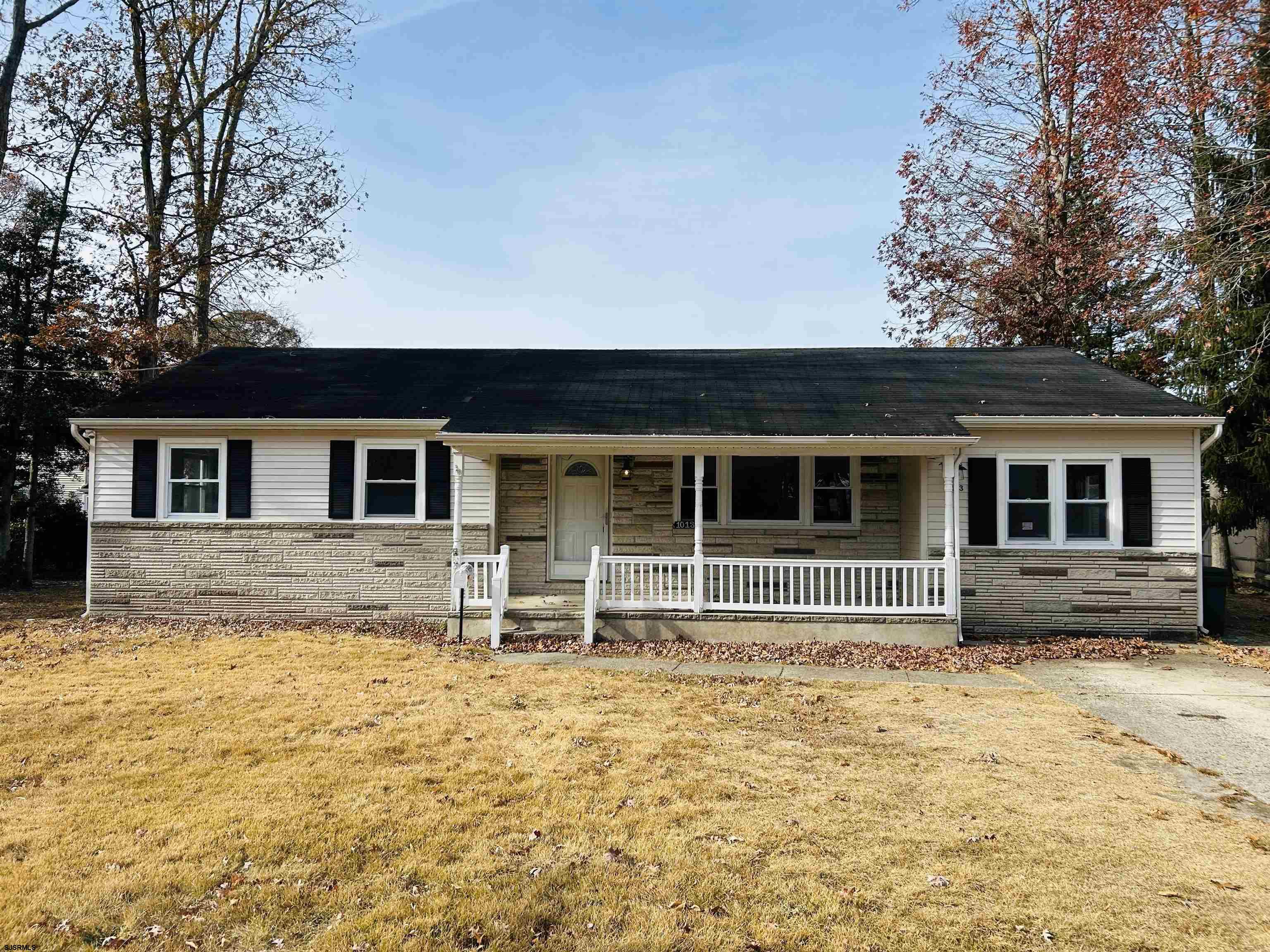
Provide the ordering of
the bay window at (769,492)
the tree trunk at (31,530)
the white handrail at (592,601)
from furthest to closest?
the tree trunk at (31,530)
the bay window at (769,492)
the white handrail at (592,601)

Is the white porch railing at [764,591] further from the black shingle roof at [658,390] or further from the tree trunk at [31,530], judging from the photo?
the tree trunk at [31,530]

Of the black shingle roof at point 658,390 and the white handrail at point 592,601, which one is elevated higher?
the black shingle roof at point 658,390

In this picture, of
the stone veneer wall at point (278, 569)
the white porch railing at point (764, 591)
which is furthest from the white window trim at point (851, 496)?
the stone veneer wall at point (278, 569)

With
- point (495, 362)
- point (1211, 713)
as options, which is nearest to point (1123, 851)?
point (1211, 713)

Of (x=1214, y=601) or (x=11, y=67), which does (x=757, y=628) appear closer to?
(x=1214, y=601)

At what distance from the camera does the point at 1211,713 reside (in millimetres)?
6934

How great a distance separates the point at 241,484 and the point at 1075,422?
40.5ft

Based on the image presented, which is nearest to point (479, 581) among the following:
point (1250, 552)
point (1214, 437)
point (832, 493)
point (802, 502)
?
point (802, 502)

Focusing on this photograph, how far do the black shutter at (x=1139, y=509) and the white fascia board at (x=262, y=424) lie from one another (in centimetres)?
983

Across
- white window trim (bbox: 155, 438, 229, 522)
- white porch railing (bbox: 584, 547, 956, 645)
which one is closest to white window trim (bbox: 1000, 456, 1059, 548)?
white porch railing (bbox: 584, 547, 956, 645)

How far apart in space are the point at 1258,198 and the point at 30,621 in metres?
21.4

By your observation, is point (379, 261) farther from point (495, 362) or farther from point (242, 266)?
point (495, 362)

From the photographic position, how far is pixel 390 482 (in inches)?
452

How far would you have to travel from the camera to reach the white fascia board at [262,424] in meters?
11.2
